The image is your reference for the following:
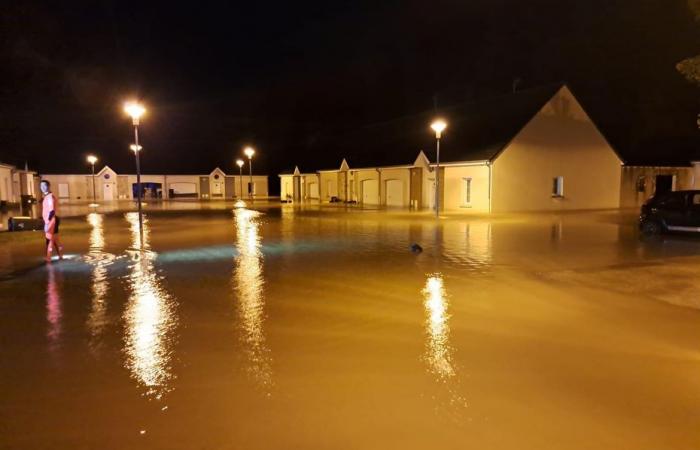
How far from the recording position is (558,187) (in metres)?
30.6

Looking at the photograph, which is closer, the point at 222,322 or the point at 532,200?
the point at 222,322

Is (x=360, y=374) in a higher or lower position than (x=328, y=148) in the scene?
lower

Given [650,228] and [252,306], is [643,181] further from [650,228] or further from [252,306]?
[252,306]

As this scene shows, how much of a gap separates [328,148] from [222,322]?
4493 centimetres

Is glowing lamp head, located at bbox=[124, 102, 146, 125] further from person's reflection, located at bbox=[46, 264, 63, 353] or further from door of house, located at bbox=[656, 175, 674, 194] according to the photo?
door of house, located at bbox=[656, 175, 674, 194]

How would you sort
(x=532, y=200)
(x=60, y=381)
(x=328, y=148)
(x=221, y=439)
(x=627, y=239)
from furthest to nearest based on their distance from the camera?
(x=328, y=148), (x=532, y=200), (x=627, y=239), (x=60, y=381), (x=221, y=439)

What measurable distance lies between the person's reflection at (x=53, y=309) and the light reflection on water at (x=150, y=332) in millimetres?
844

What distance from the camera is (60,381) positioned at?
4992 mm

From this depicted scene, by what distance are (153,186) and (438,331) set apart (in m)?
59.6

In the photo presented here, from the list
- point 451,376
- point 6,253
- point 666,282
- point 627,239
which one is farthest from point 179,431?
point 627,239

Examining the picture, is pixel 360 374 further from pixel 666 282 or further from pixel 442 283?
pixel 666 282

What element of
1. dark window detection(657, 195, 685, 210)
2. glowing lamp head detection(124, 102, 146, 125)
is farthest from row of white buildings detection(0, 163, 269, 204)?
dark window detection(657, 195, 685, 210)

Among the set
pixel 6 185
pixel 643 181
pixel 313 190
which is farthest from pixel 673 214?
pixel 6 185

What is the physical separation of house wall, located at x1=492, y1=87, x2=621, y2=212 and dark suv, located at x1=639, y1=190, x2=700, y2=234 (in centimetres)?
1145
